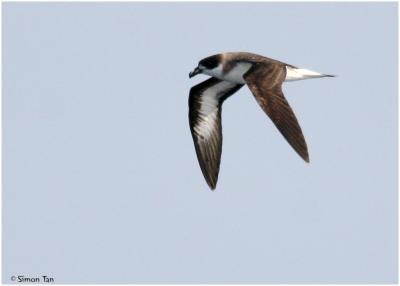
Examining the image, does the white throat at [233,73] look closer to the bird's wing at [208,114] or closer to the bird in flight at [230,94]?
the bird in flight at [230,94]

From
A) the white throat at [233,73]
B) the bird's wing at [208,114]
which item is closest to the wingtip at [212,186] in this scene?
the bird's wing at [208,114]

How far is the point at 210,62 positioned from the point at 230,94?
1.73m

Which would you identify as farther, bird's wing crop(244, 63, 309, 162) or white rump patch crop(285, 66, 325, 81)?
white rump patch crop(285, 66, 325, 81)

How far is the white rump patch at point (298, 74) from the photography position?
70.5 feet

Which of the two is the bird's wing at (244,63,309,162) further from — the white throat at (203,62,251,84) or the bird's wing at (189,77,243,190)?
the bird's wing at (189,77,243,190)

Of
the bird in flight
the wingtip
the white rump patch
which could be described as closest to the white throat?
A: the bird in flight

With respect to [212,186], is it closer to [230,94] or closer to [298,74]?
[230,94]

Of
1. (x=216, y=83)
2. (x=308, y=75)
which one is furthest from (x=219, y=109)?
(x=308, y=75)

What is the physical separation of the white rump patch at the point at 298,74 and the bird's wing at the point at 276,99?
343 mm

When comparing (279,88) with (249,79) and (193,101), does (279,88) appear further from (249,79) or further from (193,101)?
(193,101)

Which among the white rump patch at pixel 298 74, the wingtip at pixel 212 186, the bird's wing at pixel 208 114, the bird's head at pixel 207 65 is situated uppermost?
the bird's head at pixel 207 65

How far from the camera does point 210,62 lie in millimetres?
21953

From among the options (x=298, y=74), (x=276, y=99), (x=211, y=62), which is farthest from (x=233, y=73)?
(x=276, y=99)

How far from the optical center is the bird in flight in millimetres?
18750
